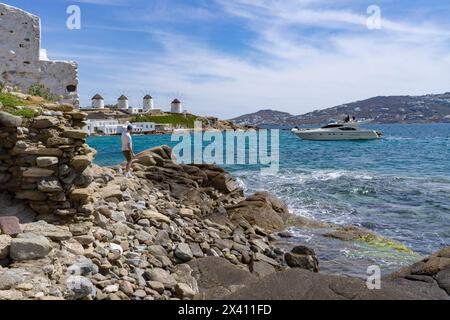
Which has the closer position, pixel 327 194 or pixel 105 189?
pixel 105 189

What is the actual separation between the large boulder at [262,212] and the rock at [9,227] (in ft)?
28.9

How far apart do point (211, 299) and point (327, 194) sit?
1787cm

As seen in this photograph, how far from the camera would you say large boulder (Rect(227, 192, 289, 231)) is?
650 inches

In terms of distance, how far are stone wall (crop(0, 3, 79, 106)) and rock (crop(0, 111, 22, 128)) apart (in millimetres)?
5224

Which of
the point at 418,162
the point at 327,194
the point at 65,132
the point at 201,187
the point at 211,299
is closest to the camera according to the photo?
the point at 211,299

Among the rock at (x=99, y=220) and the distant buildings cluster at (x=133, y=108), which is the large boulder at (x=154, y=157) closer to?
the rock at (x=99, y=220)

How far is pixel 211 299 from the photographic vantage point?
298 inches

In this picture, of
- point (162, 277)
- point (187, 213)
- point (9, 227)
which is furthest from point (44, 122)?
point (187, 213)

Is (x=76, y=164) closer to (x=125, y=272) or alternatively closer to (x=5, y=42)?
(x=125, y=272)

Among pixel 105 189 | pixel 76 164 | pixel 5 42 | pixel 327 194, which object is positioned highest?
pixel 5 42

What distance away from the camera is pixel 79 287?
7.30 metres

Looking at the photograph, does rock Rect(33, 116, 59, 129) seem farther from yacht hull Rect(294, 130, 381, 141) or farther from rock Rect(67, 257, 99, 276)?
yacht hull Rect(294, 130, 381, 141)

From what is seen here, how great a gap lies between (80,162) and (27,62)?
6806mm
